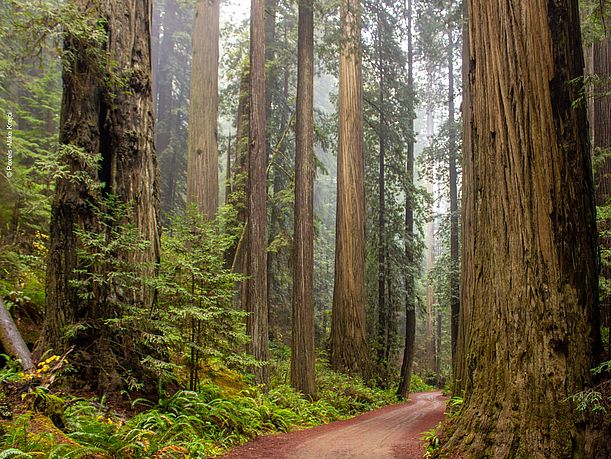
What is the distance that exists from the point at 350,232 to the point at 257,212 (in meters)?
5.44

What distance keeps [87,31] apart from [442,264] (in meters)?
19.7

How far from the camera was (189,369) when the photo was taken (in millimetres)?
6867

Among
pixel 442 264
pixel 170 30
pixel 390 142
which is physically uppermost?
A: pixel 170 30

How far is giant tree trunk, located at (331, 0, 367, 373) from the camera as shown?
44.2ft

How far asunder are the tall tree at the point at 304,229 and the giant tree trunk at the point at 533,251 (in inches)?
232

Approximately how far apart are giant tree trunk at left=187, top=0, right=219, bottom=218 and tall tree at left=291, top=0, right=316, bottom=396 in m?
2.29

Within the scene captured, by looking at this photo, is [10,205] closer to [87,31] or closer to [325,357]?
[87,31]

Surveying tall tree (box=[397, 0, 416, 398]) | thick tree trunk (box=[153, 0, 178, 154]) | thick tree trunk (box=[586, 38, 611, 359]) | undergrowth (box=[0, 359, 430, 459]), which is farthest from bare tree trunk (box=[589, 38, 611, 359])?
thick tree trunk (box=[153, 0, 178, 154])

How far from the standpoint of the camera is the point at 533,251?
3.90 meters

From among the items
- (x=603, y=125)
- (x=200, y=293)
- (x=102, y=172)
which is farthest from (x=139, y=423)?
(x=603, y=125)

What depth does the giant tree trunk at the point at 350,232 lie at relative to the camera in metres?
13.5

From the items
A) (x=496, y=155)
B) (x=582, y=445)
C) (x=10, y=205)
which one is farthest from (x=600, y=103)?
(x=10, y=205)

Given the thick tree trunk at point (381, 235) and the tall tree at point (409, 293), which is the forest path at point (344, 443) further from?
the thick tree trunk at point (381, 235)

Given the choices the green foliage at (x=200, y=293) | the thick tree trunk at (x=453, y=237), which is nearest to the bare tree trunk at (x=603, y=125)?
the green foliage at (x=200, y=293)
